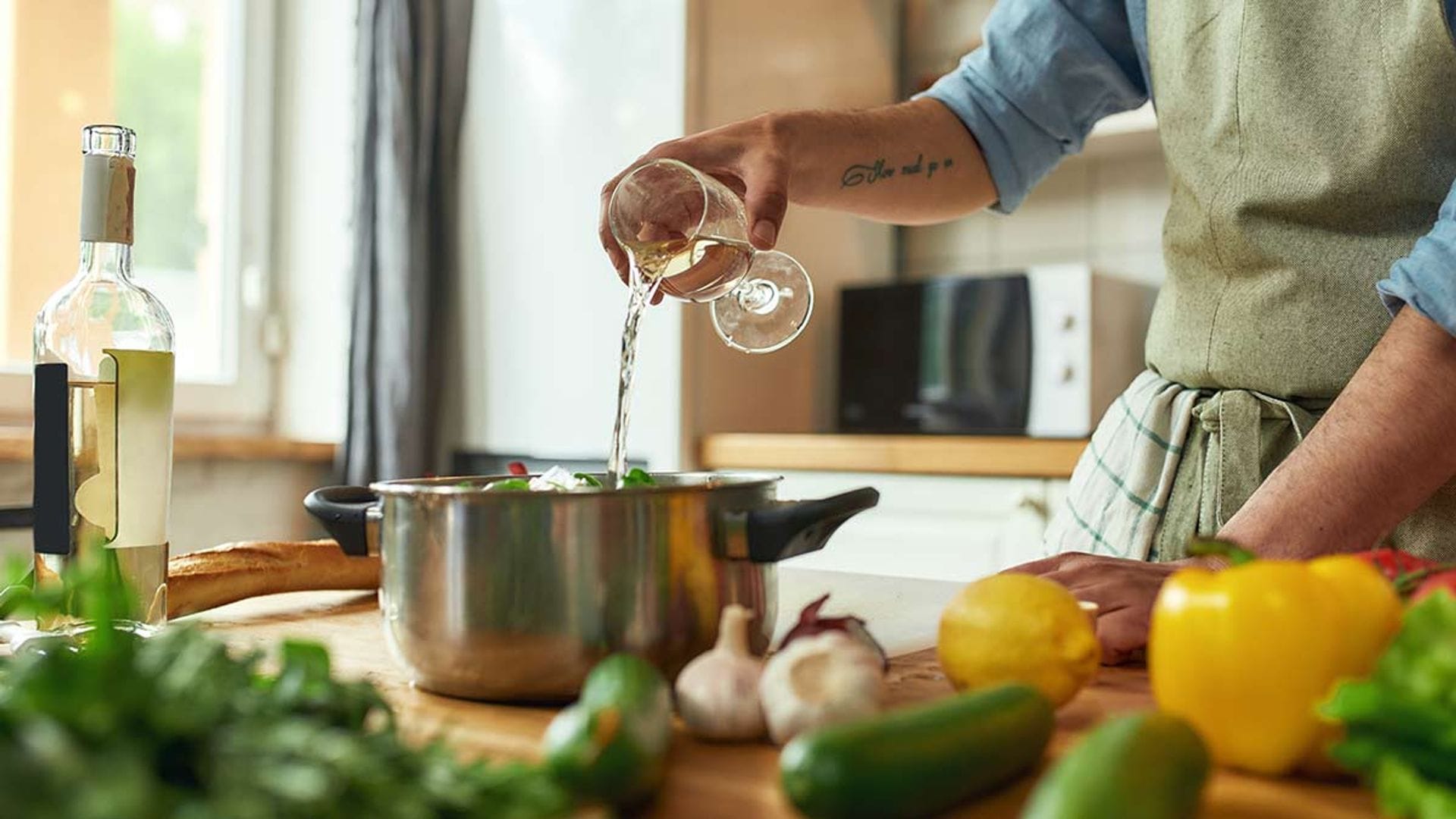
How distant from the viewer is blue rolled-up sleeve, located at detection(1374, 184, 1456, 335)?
2.82 ft

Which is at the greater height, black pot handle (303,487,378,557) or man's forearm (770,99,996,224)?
man's forearm (770,99,996,224)

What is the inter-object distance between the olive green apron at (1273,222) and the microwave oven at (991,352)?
0.96 metres

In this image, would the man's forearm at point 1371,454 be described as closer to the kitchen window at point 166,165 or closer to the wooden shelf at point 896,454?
the wooden shelf at point 896,454

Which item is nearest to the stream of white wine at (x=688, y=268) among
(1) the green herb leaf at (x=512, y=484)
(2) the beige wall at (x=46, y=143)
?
(1) the green herb leaf at (x=512, y=484)

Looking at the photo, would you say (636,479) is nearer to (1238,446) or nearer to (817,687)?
(817,687)

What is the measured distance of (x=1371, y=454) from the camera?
900 mm

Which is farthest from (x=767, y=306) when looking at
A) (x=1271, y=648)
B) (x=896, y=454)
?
(x=896, y=454)

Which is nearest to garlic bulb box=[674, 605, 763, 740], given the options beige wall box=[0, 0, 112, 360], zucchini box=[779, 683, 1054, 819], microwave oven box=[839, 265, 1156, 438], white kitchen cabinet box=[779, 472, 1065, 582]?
zucchini box=[779, 683, 1054, 819]

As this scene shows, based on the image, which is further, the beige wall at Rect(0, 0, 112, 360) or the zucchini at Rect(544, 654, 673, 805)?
the beige wall at Rect(0, 0, 112, 360)

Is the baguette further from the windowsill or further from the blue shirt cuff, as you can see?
the windowsill

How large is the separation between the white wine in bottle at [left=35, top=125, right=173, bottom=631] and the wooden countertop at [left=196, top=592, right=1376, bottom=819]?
0.10 m

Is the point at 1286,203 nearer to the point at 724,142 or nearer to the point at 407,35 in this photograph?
the point at 724,142

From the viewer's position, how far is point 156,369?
802mm

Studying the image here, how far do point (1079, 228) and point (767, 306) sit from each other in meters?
1.86
